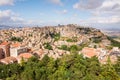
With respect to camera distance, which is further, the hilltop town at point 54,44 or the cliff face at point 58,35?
the cliff face at point 58,35

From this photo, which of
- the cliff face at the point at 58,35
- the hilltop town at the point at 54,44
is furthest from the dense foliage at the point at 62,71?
the cliff face at the point at 58,35

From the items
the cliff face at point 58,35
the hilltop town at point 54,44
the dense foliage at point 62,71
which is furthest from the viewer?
the cliff face at point 58,35

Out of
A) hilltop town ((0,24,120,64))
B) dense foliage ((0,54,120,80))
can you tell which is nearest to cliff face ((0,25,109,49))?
hilltop town ((0,24,120,64))

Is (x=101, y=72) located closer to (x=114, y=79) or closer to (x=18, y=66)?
(x=114, y=79)

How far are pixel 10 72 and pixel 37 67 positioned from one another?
4.71 m

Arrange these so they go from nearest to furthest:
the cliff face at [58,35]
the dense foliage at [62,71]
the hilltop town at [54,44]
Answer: the dense foliage at [62,71], the hilltop town at [54,44], the cliff face at [58,35]

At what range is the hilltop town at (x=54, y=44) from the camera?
56.0 meters

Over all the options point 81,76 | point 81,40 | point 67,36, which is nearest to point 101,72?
point 81,76

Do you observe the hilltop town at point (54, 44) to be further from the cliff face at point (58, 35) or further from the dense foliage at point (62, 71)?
the dense foliage at point (62, 71)

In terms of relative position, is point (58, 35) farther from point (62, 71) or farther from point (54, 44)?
point (62, 71)

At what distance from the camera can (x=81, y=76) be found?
1303 inches

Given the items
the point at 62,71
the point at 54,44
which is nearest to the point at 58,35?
the point at 54,44

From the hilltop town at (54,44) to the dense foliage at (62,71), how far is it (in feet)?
33.8

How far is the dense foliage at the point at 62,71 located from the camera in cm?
3312
